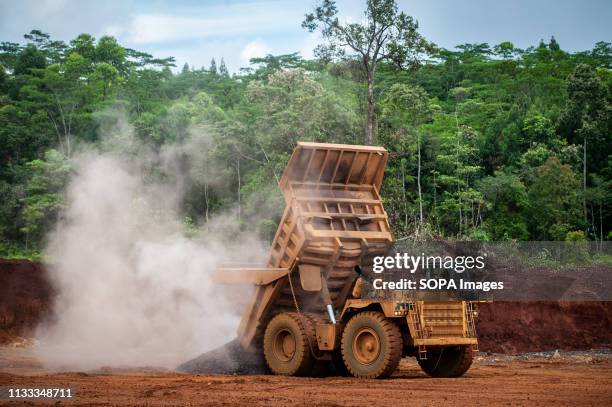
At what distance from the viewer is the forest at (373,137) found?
34.5m

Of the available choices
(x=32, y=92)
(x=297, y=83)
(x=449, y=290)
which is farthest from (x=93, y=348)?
(x=32, y=92)

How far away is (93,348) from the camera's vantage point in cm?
1934

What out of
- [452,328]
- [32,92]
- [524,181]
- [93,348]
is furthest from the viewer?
[32,92]

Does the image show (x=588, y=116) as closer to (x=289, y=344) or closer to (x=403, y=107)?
(x=403, y=107)

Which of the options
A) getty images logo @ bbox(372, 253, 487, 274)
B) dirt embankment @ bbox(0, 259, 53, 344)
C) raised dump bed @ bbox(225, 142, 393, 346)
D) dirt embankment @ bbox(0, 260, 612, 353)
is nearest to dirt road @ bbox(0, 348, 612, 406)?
raised dump bed @ bbox(225, 142, 393, 346)

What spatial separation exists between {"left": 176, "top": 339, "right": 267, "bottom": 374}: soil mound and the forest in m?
10.9

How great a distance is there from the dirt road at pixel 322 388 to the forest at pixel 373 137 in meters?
12.7

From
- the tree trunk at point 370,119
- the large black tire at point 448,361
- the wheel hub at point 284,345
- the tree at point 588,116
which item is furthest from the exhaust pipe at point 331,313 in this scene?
the tree at point 588,116

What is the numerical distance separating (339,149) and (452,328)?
12.3 ft

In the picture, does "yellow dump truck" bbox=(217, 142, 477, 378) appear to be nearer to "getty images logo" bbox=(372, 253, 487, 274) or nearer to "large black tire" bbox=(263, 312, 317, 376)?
"large black tire" bbox=(263, 312, 317, 376)

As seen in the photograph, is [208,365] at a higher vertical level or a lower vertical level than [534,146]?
lower

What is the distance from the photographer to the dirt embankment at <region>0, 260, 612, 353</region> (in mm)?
24109

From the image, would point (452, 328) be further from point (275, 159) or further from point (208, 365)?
point (275, 159)

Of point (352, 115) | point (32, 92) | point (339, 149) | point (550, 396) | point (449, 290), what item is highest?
point (32, 92)
